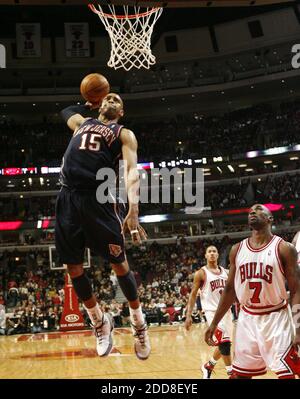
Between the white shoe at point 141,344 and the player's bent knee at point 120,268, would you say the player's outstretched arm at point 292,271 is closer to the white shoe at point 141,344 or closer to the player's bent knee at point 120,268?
the white shoe at point 141,344

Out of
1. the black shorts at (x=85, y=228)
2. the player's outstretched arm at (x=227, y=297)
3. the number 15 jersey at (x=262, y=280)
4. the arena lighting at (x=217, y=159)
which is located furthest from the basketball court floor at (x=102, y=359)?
the arena lighting at (x=217, y=159)

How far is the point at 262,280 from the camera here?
5.25 m

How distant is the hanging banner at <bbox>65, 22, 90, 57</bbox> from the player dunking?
28682 mm

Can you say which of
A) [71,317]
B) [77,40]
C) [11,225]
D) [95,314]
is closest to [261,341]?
[95,314]

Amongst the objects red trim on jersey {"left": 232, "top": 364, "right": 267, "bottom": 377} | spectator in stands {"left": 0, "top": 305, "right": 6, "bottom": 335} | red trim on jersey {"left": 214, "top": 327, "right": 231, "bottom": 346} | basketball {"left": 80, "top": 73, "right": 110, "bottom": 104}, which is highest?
basketball {"left": 80, "top": 73, "right": 110, "bottom": 104}

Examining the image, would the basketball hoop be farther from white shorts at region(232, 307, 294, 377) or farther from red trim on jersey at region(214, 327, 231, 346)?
white shorts at region(232, 307, 294, 377)

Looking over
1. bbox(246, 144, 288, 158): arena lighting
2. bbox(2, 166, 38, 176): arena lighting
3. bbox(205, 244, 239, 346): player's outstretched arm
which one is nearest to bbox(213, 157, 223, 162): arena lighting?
bbox(246, 144, 288, 158): arena lighting

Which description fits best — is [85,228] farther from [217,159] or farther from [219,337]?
[217,159]

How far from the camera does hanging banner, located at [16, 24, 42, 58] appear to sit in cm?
3186

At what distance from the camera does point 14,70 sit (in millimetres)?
33094

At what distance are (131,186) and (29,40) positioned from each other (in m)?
29.6

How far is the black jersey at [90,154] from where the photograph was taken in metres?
4.62
